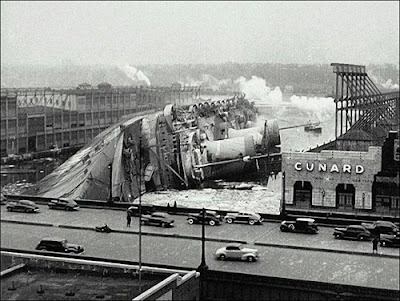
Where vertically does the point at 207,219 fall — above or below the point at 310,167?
below

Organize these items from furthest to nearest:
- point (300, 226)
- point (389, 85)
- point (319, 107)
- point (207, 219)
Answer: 1. point (319, 107)
2. point (389, 85)
3. point (207, 219)
4. point (300, 226)

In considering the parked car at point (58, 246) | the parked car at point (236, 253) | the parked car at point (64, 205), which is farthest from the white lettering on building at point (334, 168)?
the parked car at point (58, 246)

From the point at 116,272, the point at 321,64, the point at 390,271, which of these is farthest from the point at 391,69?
the point at 116,272

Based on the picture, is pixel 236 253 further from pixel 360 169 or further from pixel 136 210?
pixel 360 169

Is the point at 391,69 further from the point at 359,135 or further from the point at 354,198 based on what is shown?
the point at 354,198

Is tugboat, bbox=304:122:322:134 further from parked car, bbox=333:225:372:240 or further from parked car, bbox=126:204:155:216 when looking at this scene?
parked car, bbox=333:225:372:240

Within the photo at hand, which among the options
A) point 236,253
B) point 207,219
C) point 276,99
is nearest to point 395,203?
point 207,219
